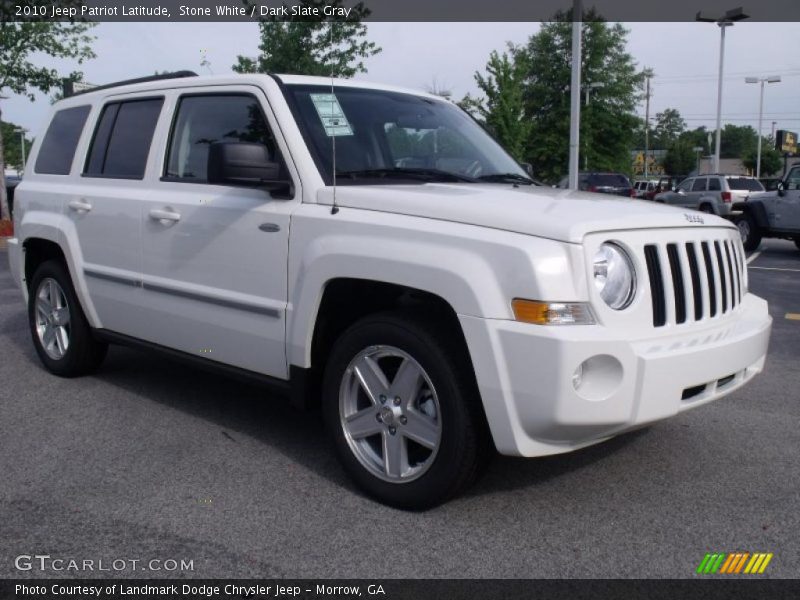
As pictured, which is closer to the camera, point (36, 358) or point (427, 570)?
point (427, 570)

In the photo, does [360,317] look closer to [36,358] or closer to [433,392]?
[433,392]

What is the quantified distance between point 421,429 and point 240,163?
1425mm

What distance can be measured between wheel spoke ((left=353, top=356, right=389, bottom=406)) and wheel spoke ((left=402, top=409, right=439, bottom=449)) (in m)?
0.17

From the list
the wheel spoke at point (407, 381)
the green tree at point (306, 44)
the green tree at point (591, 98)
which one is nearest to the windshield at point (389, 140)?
the wheel spoke at point (407, 381)

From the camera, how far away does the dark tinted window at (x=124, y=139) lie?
4887 mm

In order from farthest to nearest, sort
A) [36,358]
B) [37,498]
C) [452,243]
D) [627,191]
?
1. [627,191]
2. [36,358]
3. [37,498]
4. [452,243]

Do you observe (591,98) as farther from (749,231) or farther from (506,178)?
(506,178)

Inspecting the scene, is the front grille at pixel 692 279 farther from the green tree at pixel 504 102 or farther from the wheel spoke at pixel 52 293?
the green tree at pixel 504 102

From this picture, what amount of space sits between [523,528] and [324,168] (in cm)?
186

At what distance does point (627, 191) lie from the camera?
26312mm

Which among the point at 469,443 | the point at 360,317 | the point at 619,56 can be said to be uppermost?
the point at 619,56

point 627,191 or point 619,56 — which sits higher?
point 619,56

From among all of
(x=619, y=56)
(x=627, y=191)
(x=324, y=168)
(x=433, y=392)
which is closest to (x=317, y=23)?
(x=324, y=168)
